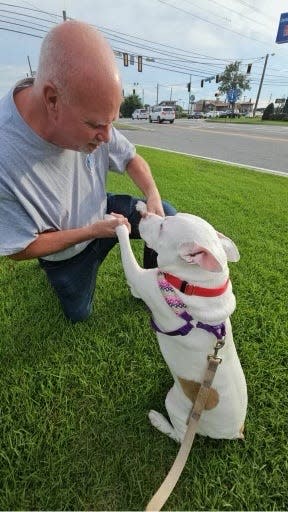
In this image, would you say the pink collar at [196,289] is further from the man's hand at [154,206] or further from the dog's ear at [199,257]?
the man's hand at [154,206]

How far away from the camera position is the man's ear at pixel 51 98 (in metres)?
1.49

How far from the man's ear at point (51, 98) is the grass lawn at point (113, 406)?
1560 mm

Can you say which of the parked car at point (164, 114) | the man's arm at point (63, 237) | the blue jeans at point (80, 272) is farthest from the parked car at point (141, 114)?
the man's arm at point (63, 237)

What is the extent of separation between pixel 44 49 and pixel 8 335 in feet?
6.24

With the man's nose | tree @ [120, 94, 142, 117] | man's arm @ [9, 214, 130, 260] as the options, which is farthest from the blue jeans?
tree @ [120, 94, 142, 117]

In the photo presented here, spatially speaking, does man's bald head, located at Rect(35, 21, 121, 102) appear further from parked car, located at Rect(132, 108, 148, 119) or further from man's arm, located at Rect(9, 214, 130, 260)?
parked car, located at Rect(132, 108, 148, 119)

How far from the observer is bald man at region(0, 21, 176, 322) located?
4.78ft

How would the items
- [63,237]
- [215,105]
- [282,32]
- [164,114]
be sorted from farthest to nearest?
[215,105], [164,114], [282,32], [63,237]

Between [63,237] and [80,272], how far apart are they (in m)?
0.58

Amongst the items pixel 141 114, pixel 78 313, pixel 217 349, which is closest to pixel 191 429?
pixel 217 349

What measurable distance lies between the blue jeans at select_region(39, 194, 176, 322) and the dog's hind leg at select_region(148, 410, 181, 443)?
94 centimetres

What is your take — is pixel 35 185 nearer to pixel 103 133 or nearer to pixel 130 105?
pixel 103 133

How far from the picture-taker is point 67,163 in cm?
205

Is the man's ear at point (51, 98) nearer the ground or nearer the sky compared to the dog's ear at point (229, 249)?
nearer the sky
